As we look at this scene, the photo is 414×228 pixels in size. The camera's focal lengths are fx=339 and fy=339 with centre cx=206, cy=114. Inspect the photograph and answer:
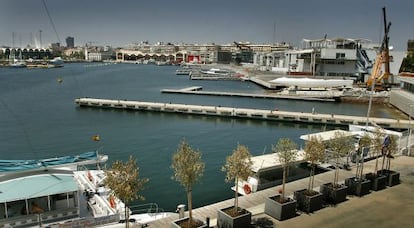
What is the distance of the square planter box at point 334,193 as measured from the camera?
12.2 meters

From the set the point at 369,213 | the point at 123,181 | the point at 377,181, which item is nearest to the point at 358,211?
the point at 369,213

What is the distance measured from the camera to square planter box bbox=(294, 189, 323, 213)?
11359 mm

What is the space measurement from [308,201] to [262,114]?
3177cm

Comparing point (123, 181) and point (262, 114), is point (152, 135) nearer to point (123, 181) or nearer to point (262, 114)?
point (262, 114)

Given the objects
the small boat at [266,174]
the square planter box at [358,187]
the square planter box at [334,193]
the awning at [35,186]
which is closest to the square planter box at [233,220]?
the square planter box at [334,193]

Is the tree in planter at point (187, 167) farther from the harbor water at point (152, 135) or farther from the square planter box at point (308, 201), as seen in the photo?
the harbor water at point (152, 135)

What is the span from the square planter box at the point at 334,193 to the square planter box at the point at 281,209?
6.62 ft

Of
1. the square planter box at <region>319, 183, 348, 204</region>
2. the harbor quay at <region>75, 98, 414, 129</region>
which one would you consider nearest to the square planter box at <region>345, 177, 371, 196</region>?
the square planter box at <region>319, 183, 348, 204</region>

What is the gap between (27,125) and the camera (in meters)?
39.5

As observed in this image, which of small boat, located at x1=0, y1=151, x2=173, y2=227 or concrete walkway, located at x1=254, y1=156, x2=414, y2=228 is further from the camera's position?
small boat, located at x1=0, y1=151, x2=173, y2=227

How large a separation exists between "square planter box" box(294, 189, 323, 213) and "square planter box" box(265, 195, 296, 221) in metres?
0.62

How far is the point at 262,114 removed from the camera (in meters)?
42.8

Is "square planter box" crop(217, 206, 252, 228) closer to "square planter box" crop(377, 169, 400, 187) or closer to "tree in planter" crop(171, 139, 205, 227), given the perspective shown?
"tree in planter" crop(171, 139, 205, 227)

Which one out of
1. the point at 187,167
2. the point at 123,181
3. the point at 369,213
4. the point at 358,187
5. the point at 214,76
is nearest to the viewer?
the point at 123,181
